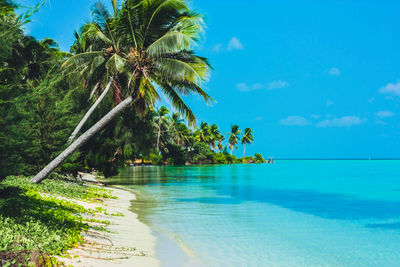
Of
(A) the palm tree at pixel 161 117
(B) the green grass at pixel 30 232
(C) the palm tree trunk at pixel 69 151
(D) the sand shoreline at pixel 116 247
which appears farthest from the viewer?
(A) the palm tree at pixel 161 117

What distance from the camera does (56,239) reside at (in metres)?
5.33

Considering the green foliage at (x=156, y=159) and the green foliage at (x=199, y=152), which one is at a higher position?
the green foliage at (x=199, y=152)

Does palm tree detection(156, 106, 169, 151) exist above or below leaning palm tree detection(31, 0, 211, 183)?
above

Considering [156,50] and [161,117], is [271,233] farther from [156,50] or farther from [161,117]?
[161,117]

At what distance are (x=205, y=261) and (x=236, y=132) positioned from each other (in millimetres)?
93258

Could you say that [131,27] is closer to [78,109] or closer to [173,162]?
[78,109]

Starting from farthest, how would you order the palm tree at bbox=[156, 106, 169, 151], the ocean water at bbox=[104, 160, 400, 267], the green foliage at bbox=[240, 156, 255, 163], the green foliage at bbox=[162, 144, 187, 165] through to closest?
1. the green foliage at bbox=[240, 156, 255, 163]
2. the green foliage at bbox=[162, 144, 187, 165]
3. the palm tree at bbox=[156, 106, 169, 151]
4. the ocean water at bbox=[104, 160, 400, 267]

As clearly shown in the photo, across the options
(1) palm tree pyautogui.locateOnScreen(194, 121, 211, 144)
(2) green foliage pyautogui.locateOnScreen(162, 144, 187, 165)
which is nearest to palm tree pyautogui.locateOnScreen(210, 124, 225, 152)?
(1) palm tree pyautogui.locateOnScreen(194, 121, 211, 144)

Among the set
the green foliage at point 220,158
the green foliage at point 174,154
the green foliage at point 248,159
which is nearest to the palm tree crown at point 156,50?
the green foliage at point 174,154

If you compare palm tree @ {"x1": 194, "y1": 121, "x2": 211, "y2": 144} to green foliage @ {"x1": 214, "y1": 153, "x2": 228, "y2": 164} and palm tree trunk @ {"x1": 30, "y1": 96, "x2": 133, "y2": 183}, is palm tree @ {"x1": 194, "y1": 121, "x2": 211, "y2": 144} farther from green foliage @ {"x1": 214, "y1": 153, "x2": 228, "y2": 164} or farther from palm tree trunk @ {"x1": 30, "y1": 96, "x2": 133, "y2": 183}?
palm tree trunk @ {"x1": 30, "y1": 96, "x2": 133, "y2": 183}

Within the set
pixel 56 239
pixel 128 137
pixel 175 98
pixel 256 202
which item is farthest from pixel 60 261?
pixel 128 137

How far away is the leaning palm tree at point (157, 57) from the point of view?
500 inches

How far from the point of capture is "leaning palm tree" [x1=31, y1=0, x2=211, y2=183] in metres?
12.7

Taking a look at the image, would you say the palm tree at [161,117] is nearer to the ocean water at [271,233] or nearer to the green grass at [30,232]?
the ocean water at [271,233]
